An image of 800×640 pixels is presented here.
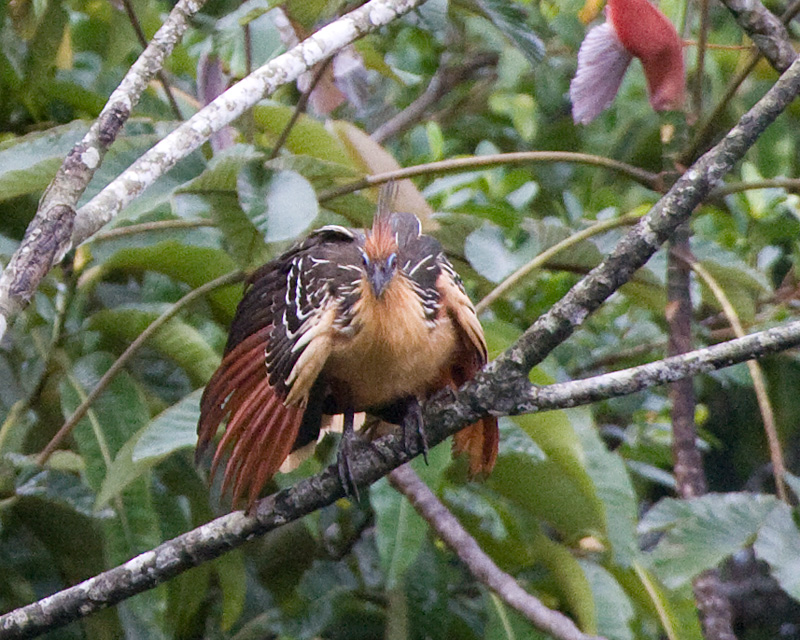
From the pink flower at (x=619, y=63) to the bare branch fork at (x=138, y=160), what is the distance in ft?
1.71

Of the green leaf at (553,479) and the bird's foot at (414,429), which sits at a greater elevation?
the bird's foot at (414,429)

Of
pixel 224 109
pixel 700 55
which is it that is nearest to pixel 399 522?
pixel 224 109

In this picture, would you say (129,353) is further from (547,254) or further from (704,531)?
(704,531)

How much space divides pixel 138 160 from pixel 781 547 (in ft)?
4.18

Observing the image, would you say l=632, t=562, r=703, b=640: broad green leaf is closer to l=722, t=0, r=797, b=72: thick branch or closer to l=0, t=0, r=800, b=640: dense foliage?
l=0, t=0, r=800, b=640: dense foliage

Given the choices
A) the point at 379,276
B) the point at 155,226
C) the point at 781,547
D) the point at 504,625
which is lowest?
the point at 504,625

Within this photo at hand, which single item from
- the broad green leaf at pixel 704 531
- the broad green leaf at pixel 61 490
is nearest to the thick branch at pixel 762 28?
the broad green leaf at pixel 704 531

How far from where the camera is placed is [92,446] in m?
2.40

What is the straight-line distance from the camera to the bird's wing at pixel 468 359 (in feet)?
6.61

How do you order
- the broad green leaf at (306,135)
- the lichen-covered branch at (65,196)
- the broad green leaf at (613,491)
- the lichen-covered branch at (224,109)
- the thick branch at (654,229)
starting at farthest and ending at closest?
the broad green leaf at (306,135)
the broad green leaf at (613,491)
the lichen-covered branch at (224,109)
the thick branch at (654,229)
the lichen-covered branch at (65,196)

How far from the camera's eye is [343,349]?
200cm

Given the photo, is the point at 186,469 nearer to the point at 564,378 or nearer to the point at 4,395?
the point at 4,395

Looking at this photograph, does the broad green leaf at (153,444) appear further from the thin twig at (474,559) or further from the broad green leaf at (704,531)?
the broad green leaf at (704,531)

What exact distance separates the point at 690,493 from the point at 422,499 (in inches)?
23.6
